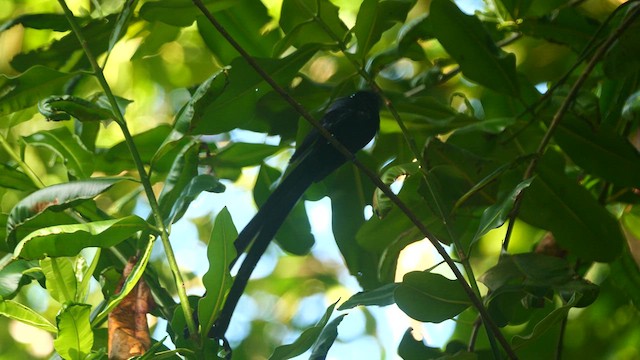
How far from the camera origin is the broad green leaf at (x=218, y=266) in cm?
124

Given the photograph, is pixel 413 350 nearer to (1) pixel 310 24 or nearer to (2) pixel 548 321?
(2) pixel 548 321

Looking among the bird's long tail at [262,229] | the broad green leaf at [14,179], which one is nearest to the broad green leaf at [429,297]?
the bird's long tail at [262,229]

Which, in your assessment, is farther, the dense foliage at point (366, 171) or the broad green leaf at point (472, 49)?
the broad green leaf at point (472, 49)

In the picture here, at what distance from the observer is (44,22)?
159cm

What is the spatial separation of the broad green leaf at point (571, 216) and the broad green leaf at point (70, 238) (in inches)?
30.7

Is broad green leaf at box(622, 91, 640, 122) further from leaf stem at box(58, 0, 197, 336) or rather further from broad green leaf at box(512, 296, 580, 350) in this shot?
leaf stem at box(58, 0, 197, 336)

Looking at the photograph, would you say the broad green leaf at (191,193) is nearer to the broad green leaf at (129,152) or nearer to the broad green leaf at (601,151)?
the broad green leaf at (129,152)

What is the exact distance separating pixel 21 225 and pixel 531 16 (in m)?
1.12

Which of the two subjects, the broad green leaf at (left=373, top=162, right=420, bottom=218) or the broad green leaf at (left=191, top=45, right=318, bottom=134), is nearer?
the broad green leaf at (left=373, top=162, right=420, bottom=218)

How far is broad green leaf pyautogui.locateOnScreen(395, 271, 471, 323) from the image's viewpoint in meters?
1.34

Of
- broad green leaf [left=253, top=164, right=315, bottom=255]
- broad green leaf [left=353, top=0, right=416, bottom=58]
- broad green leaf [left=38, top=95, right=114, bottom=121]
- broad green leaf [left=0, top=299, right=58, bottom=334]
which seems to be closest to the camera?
broad green leaf [left=0, top=299, right=58, bottom=334]

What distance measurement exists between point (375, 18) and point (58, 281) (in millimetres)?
740

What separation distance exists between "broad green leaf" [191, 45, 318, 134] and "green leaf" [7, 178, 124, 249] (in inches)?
11.9

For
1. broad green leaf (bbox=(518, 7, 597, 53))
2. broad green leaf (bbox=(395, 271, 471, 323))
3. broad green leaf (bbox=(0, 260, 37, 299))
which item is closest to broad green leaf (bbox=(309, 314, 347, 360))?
broad green leaf (bbox=(395, 271, 471, 323))
